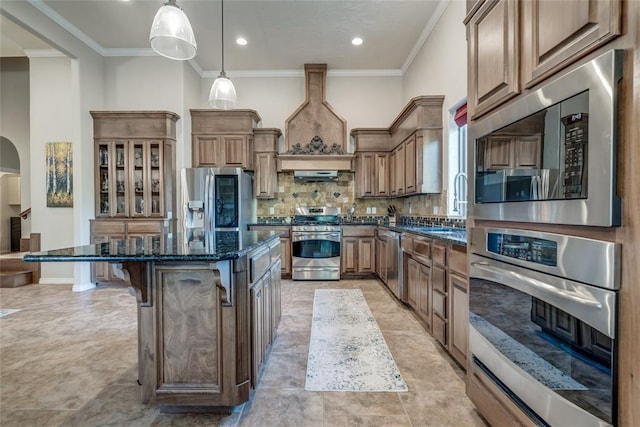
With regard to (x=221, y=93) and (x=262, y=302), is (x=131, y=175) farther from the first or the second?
(x=262, y=302)

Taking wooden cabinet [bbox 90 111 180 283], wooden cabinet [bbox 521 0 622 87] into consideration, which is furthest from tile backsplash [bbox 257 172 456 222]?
wooden cabinet [bbox 521 0 622 87]

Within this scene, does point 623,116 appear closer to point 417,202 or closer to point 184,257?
point 184,257

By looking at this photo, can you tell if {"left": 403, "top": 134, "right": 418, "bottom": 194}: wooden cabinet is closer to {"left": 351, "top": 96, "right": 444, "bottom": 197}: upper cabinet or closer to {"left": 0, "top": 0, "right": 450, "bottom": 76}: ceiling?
{"left": 351, "top": 96, "right": 444, "bottom": 197}: upper cabinet

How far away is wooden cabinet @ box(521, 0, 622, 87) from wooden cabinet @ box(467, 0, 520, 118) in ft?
0.19

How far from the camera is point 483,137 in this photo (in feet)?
4.91

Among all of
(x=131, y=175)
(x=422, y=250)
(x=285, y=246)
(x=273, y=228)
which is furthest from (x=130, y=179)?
(x=422, y=250)

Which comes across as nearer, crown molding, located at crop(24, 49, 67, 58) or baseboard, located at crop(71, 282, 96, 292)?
baseboard, located at crop(71, 282, 96, 292)

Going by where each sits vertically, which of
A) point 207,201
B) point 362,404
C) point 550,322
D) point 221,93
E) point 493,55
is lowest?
point 362,404

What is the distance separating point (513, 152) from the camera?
1269 mm

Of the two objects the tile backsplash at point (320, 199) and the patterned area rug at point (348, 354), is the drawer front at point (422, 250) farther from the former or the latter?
the tile backsplash at point (320, 199)

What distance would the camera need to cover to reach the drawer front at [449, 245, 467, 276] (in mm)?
1952

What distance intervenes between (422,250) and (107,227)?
4.45m

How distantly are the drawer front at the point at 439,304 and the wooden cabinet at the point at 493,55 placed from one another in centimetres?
140

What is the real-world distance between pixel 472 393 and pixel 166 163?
15.2 ft
